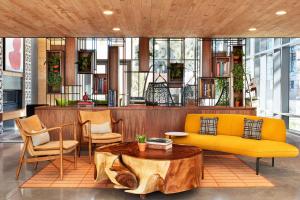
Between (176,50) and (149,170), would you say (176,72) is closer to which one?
(149,170)

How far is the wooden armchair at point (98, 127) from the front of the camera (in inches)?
215

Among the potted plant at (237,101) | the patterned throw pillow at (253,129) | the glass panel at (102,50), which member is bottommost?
the patterned throw pillow at (253,129)

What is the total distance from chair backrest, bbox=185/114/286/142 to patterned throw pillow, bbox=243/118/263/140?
0.08 metres

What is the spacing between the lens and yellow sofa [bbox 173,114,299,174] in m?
4.61

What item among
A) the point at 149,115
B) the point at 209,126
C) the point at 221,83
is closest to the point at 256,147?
the point at 209,126

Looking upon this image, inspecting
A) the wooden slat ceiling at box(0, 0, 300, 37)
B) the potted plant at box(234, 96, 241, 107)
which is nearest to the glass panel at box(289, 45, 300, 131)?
the wooden slat ceiling at box(0, 0, 300, 37)

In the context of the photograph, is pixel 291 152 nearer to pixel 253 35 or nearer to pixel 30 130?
pixel 253 35

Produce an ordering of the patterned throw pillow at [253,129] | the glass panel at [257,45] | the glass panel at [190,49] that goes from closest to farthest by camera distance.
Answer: the patterned throw pillow at [253,129], the glass panel at [257,45], the glass panel at [190,49]

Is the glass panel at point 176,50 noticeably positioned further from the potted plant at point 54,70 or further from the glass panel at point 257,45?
the potted plant at point 54,70

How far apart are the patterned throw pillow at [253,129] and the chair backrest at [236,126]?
80 mm

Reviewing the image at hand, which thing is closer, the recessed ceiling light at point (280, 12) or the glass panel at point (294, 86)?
the recessed ceiling light at point (280, 12)

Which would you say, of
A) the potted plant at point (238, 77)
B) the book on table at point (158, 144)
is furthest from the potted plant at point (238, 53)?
the book on table at point (158, 144)

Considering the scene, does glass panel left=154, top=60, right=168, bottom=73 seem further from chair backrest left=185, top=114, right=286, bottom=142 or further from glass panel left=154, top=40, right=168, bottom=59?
chair backrest left=185, top=114, right=286, bottom=142

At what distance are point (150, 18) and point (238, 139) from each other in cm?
255
